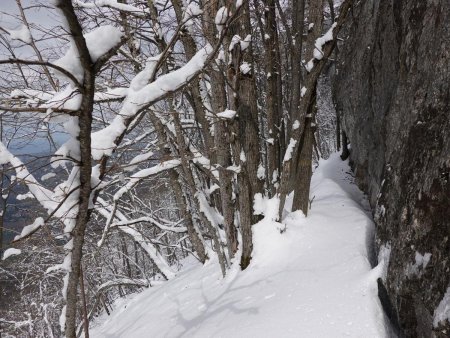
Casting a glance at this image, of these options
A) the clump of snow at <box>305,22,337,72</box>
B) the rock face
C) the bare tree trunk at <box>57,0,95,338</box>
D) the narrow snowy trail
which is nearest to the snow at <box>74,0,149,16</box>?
the clump of snow at <box>305,22,337,72</box>

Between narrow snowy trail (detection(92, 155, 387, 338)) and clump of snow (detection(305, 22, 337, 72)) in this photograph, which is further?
clump of snow (detection(305, 22, 337, 72))

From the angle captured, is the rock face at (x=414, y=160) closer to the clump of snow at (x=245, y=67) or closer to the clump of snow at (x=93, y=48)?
the clump of snow at (x=245, y=67)

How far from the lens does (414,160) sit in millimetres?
3064

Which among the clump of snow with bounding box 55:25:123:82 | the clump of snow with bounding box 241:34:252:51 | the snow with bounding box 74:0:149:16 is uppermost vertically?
the snow with bounding box 74:0:149:16

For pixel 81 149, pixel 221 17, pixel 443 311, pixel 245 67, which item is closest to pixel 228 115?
→ pixel 245 67

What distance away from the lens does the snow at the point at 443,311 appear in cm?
212

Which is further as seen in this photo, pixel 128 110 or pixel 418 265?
pixel 418 265

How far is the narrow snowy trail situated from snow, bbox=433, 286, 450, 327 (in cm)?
74

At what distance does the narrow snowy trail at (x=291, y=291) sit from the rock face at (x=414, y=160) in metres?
0.34

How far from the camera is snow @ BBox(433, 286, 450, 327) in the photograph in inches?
83.7

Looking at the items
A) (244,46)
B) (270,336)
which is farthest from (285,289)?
(244,46)

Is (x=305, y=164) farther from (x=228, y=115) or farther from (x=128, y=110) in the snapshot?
(x=128, y=110)

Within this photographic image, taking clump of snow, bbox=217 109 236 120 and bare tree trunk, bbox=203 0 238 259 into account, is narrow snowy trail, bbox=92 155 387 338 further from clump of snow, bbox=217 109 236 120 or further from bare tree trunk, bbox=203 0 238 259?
clump of snow, bbox=217 109 236 120

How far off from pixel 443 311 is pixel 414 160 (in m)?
1.36
